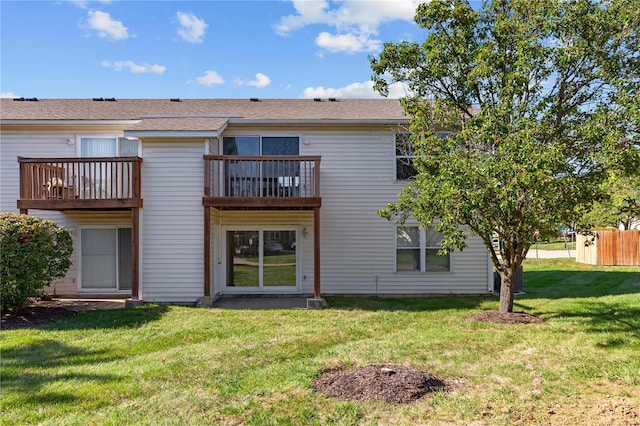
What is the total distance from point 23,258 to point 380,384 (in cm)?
762

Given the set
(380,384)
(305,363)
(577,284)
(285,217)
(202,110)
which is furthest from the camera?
(577,284)

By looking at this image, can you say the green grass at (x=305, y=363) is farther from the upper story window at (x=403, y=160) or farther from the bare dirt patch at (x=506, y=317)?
the upper story window at (x=403, y=160)

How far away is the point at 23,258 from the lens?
8.12 m

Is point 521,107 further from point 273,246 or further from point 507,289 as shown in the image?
point 273,246

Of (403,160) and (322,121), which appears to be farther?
(403,160)

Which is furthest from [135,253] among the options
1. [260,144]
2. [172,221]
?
[260,144]

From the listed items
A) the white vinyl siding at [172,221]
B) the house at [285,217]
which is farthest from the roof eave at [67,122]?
the white vinyl siding at [172,221]

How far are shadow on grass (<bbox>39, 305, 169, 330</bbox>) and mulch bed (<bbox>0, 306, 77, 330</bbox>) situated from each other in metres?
0.29

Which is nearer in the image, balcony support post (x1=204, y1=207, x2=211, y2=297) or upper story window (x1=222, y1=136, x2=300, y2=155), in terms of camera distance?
balcony support post (x1=204, y1=207, x2=211, y2=297)

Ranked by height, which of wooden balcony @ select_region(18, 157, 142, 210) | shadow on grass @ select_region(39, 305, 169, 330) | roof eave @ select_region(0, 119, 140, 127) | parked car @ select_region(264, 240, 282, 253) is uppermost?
roof eave @ select_region(0, 119, 140, 127)

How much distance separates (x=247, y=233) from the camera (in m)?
11.5

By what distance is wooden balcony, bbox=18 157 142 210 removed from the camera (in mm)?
9922

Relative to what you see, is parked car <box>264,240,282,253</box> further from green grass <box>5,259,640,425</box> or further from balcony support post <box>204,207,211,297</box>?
green grass <box>5,259,640,425</box>

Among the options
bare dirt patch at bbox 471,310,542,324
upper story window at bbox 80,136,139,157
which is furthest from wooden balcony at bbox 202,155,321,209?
bare dirt patch at bbox 471,310,542,324
